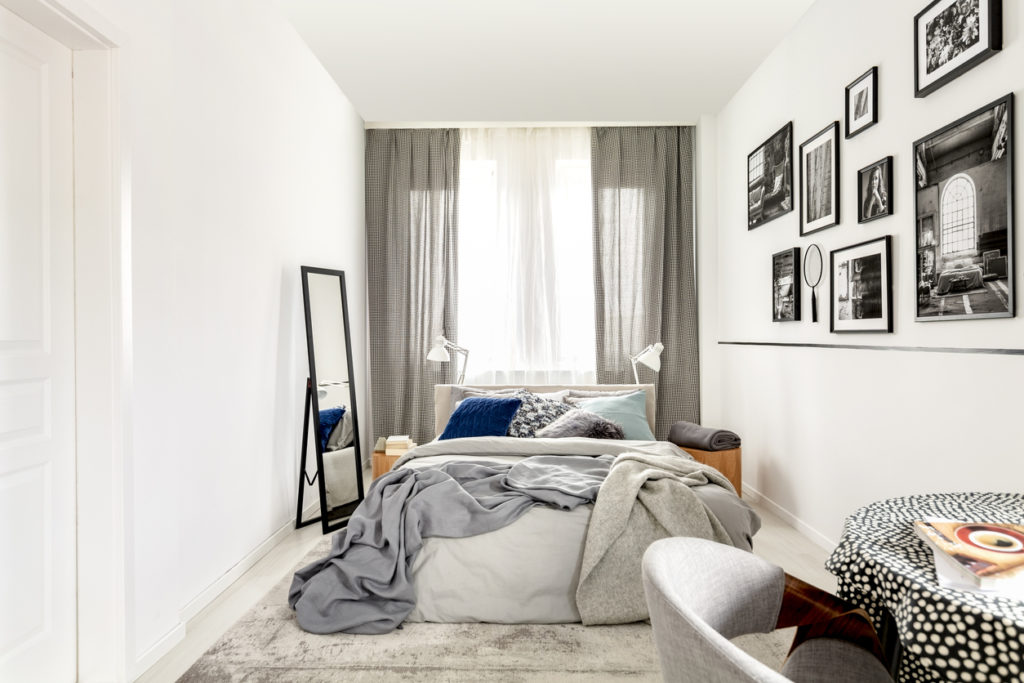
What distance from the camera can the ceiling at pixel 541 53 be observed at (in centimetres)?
351

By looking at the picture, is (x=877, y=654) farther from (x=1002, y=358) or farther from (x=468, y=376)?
(x=468, y=376)

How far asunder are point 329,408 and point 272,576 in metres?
1.19

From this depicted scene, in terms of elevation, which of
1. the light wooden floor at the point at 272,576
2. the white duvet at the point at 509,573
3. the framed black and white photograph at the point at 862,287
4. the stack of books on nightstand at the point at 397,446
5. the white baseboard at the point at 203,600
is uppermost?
the framed black and white photograph at the point at 862,287

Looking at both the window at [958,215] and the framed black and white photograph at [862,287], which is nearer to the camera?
the window at [958,215]

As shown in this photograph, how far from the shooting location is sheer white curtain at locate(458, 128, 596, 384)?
218 inches

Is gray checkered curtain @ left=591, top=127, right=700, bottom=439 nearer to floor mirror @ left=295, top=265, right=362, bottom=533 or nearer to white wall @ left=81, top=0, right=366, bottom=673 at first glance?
floor mirror @ left=295, top=265, right=362, bottom=533

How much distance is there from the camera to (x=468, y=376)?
558 cm

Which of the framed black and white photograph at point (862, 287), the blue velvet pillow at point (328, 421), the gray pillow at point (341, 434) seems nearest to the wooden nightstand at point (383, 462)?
the gray pillow at point (341, 434)

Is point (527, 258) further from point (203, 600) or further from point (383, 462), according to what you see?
point (203, 600)

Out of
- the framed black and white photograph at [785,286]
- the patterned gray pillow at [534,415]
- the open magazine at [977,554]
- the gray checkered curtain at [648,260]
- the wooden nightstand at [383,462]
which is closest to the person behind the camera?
the open magazine at [977,554]

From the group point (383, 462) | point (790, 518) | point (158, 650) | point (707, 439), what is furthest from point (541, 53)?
point (158, 650)

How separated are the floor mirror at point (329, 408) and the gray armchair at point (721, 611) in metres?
3.11

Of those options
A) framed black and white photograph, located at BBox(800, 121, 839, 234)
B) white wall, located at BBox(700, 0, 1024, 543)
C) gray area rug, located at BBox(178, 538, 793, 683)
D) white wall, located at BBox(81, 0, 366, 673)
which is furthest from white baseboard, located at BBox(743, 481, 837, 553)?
white wall, located at BBox(81, 0, 366, 673)

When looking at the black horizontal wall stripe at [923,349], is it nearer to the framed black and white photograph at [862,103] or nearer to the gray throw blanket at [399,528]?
the framed black and white photograph at [862,103]
